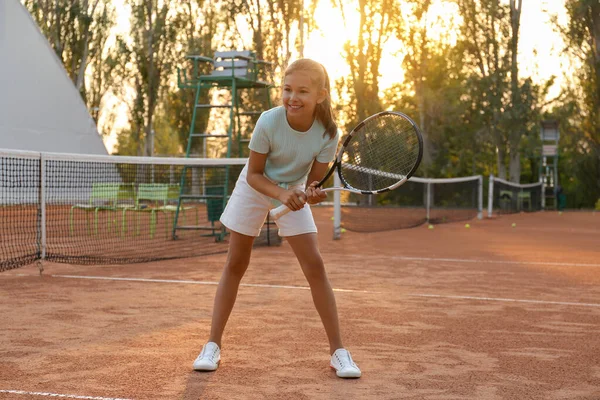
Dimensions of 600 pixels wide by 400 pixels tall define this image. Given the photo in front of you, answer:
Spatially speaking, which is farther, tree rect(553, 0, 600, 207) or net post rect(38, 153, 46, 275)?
tree rect(553, 0, 600, 207)

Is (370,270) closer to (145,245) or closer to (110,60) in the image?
(145,245)

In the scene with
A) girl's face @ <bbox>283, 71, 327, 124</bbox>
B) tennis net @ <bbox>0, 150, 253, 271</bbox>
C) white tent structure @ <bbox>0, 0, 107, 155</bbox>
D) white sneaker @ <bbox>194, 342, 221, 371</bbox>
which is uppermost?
white tent structure @ <bbox>0, 0, 107, 155</bbox>

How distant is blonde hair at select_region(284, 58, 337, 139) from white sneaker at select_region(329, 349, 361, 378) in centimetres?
94

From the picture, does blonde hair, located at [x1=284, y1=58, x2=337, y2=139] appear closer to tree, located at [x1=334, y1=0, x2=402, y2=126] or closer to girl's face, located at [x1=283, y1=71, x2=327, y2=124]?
girl's face, located at [x1=283, y1=71, x2=327, y2=124]

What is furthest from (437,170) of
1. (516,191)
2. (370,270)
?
(370,270)

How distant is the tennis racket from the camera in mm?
4062

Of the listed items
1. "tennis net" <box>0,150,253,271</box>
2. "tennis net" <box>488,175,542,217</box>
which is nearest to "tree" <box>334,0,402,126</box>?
"tennis net" <box>488,175,542,217</box>

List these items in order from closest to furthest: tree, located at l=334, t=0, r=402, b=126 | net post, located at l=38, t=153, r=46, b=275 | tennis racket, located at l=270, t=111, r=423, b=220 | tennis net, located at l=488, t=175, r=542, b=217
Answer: tennis racket, located at l=270, t=111, r=423, b=220 < net post, located at l=38, t=153, r=46, b=275 < tennis net, located at l=488, t=175, r=542, b=217 < tree, located at l=334, t=0, r=402, b=126

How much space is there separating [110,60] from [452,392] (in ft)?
99.9

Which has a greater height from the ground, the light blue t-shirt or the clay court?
the light blue t-shirt

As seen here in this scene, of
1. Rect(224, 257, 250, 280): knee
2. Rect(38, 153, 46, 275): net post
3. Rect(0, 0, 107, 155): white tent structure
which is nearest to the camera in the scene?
Rect(224, 257, 250, 280): knee

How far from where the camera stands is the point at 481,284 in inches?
283

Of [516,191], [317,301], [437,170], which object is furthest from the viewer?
[437,170]

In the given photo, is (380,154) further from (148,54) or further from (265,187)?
(148,54)
